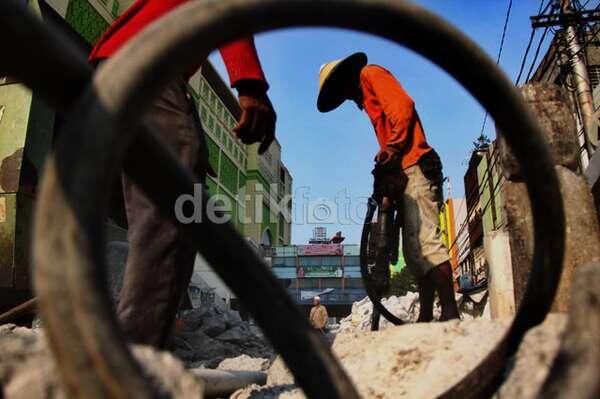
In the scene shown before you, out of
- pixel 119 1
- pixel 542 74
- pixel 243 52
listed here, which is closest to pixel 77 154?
pixel 243 52

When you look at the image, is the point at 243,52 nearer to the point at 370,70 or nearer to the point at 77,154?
the point at 77,154

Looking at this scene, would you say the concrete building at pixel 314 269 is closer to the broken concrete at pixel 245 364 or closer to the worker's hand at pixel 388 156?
the broken concrete at pixel 245 364

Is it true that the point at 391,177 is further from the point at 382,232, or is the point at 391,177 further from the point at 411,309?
the point at 411,309

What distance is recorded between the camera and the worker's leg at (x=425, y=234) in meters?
3.18

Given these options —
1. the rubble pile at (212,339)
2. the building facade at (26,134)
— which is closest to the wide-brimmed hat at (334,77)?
the building facade at (26,134)

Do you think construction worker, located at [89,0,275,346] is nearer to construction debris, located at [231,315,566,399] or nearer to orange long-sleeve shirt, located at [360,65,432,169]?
construction debris, located at [231,315,566,399]

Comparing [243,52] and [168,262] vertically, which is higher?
[243,52]

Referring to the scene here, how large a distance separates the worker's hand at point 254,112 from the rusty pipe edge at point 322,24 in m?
1.11

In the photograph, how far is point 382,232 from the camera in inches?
145

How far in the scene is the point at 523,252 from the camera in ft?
8.20

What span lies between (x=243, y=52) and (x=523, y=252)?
5.65 ft

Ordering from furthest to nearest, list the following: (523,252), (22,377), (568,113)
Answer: (568,113), (523,252), (22,377)

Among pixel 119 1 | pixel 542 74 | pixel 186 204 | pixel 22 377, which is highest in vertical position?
pixel 542 74

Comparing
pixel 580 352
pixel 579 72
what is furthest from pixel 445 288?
pixel 579 72
